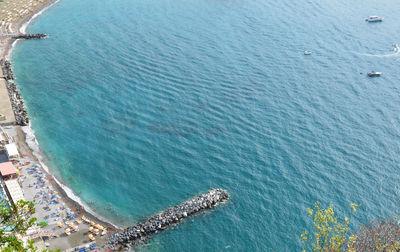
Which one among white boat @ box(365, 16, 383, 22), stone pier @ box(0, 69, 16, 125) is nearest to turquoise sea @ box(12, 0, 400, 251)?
white boat @ box(365, 16, 383, 22)

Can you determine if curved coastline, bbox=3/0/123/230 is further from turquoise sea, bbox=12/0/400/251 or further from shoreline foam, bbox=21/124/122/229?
turquoise sea, bbox=12/0/400/251

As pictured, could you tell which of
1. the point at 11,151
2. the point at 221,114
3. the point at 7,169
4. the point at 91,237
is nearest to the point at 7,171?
the point at 7,169

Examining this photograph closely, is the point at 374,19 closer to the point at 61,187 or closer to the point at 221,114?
the point at 221,114

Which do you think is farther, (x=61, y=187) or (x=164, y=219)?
(x=61, y=187)

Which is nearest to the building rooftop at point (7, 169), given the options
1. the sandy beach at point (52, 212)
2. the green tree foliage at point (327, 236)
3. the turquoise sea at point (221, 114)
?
the sandy beach at point (52, 212)

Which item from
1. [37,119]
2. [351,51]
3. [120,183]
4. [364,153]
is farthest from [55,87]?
[351,51]
